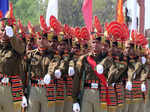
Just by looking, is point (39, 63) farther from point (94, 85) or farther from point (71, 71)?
point (94, 85)

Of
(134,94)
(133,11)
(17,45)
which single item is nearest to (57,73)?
(17,45)

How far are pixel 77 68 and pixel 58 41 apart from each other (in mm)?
1268

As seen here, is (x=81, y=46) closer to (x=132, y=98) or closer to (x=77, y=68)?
(x=132, y=98)

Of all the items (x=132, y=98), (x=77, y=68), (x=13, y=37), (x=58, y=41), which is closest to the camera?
(x=13, y=37)

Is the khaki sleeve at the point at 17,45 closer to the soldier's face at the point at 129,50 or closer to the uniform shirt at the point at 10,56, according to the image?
the uniform shirt at the point at 10,56

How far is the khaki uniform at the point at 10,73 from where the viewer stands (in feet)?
20.4

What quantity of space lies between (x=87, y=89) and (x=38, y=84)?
1190 millimetres

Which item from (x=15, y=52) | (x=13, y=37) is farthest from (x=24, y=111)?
(x=13, y=37)

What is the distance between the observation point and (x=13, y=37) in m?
6.03

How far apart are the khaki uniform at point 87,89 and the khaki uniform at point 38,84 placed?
0.83 m

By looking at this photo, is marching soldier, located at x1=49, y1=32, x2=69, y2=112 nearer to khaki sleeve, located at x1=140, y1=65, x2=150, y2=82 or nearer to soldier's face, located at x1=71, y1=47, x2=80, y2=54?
soldier's face, located at x1=71, y1=47, x2=80, y2=54

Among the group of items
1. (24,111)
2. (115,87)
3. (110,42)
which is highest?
(110,42)

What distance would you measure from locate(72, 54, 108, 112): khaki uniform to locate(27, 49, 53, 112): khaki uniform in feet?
2.74

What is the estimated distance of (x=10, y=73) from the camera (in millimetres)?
6332
